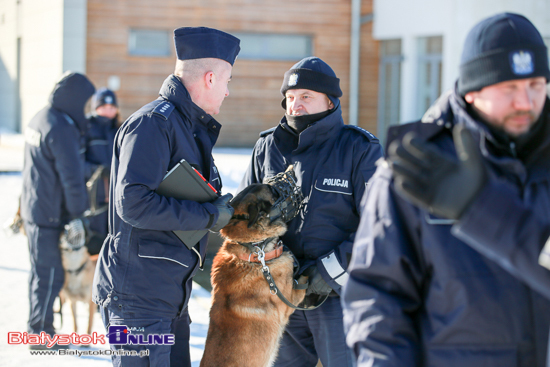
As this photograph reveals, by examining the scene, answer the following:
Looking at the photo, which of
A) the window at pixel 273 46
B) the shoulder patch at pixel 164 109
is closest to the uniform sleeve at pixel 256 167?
the shoulder patch at pixel 164 109

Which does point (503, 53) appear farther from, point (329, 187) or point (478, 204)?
point (329, 187)

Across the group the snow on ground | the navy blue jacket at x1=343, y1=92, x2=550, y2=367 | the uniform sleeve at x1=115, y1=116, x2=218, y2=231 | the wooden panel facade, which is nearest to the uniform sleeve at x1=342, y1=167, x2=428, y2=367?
the navy blue jacket at x1=343, y1=92, x2=550, y2=367

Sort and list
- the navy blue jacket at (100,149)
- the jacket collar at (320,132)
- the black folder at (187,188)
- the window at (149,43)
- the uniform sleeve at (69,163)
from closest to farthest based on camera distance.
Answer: the black folder at (187,188) → the jacket collar at (320,132) → the uniform sleeve at (69,163) → the navy blue jacket at (100,149) → the window at (149,43)

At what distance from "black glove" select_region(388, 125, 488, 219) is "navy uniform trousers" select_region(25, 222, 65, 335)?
373 cm

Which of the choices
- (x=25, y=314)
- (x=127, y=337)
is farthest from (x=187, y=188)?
(x=25, y=314)

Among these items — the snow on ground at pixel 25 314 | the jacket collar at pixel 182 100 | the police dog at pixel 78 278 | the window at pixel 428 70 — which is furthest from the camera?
the window at pixel 428 70

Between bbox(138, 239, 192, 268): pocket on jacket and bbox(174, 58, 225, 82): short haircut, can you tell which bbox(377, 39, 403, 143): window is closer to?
bbox(174, 58, 225, 82): short haircut

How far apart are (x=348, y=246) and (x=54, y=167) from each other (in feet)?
9.20

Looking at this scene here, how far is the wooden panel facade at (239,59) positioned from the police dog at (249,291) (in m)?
12.6

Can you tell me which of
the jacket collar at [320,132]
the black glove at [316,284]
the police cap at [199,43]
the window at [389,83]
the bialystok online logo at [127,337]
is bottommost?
the bialystok online logo at [127,337]

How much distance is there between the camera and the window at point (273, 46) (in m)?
15.3

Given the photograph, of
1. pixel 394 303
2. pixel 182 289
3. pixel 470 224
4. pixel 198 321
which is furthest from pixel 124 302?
pixel 198 321

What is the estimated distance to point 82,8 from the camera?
14.2 metres

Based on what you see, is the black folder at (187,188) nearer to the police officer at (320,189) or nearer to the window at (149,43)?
the police officer at (320,189)
